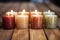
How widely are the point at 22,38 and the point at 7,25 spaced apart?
302 mm

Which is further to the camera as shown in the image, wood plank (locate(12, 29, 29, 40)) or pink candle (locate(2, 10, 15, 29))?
pink candle (locate(2, 10, 15, 29))

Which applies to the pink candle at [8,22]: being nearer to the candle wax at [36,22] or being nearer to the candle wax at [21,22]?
the candle wax at [21,22]

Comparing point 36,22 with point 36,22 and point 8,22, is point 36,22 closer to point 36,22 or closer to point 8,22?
point 36,22

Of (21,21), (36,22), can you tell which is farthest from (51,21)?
(21,21)

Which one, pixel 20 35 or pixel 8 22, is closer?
pixel 20 35

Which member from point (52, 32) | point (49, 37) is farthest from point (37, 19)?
point (49, 37)

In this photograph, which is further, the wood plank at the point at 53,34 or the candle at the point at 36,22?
the candle at the point at 36,22

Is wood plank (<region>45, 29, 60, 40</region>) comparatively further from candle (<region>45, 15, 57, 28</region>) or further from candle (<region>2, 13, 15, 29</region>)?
candle (<region>2, 13, 15, 29</region>)

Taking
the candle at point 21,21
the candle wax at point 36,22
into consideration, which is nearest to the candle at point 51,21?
the candle wax at point 36,22

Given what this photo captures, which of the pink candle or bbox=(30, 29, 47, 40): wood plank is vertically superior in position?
the pink candle

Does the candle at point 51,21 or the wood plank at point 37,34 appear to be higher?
the candle at point 51,21

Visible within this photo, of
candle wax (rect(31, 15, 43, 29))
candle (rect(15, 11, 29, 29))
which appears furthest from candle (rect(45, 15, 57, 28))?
candle (rect(15, 11, 29, 29))

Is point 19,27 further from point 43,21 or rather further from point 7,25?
point 43,21

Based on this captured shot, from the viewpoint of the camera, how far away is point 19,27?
53.2 inches
